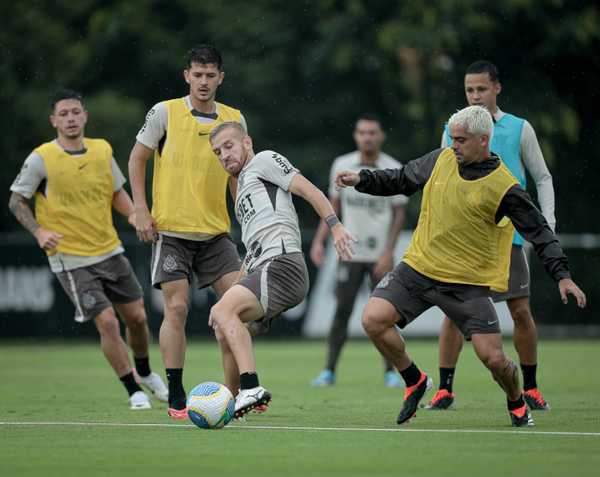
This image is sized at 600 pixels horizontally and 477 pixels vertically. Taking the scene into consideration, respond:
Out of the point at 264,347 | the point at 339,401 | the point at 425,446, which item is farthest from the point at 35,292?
the point at 425,446

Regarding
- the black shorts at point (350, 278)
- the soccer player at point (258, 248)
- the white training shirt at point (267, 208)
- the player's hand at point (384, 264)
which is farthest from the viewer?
the black shorts at point (350, 278)

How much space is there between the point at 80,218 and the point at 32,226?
0.45m

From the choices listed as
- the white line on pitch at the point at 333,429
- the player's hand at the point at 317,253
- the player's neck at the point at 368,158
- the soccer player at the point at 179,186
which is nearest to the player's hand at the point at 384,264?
the player's hand at the point at 317,253

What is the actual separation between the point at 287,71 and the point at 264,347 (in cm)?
1114

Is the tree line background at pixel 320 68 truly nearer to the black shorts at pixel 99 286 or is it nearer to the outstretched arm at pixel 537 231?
the black shorts at pixel 99 286

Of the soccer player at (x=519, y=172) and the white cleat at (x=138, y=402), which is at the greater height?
the soccer player at (x=519, y=172)

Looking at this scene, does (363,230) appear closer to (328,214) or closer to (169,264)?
(169,264)

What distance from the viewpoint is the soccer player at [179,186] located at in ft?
30.2

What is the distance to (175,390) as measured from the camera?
9.08m

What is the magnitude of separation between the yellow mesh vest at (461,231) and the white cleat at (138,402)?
2803 millimetres

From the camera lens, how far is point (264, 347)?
20.0 m

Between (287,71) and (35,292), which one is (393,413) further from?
(287,71)

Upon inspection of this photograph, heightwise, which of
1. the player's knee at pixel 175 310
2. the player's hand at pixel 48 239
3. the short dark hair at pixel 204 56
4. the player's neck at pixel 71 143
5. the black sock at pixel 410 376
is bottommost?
the black sock at pixel 410 376

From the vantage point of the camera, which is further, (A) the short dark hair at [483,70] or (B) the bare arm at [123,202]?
(B) the bare arm at [123,202]
